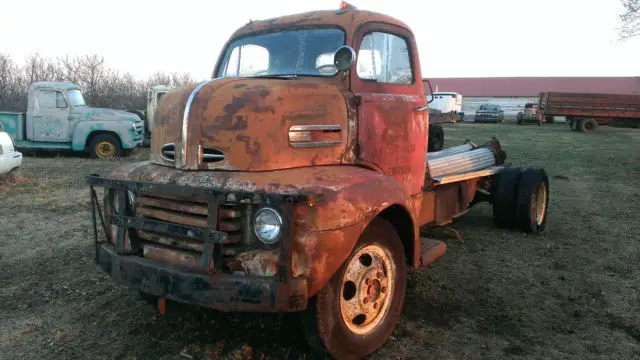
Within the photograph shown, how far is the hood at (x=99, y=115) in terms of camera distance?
14641mm

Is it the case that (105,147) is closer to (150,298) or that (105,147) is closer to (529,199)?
(150,298)

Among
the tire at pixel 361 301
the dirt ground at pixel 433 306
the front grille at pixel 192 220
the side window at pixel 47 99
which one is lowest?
the dirt ground at pixel 433 306

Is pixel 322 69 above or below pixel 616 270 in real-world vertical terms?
above

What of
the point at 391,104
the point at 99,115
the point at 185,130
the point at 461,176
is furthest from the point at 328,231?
the point at 99,115

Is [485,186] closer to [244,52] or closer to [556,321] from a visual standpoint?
[556,321]

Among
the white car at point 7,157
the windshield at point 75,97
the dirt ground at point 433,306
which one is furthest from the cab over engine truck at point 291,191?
the windshield at point 75,97

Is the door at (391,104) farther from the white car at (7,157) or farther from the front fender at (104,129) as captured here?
the front fender at (104,129)

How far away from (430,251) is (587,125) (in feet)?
94.3

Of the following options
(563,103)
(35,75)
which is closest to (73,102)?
(35,75)

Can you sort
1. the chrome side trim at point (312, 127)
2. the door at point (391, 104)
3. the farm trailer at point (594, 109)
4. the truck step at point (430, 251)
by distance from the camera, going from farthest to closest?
the farm trailer at point (594, 109) → the truck step at point (430, 251) → the door at point (391, 104) → the chrome side trim at point (312, 127)

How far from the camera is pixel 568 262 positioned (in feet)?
17.9

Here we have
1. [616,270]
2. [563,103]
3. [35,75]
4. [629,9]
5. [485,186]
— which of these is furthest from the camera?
[35,75]

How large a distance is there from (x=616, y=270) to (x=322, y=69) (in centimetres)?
380

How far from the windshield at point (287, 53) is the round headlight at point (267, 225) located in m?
1.43
